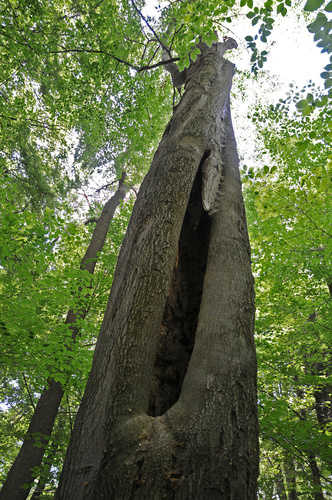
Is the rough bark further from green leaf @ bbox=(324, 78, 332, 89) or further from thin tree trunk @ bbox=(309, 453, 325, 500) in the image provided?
green leaf @ bbox=(324, 78, 332, 89)

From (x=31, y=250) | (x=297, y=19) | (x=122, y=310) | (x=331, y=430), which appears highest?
(x=297, y=19)

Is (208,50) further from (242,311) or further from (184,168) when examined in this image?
(242,311)

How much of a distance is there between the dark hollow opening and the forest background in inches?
44.6

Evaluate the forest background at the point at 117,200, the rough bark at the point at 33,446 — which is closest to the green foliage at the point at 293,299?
the forest background at the point at 117,200

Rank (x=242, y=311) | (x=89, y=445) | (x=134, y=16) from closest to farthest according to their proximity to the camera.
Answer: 1. (x=89, y=445)
2. (x=242, y=311)
3. (x=134, y=16)

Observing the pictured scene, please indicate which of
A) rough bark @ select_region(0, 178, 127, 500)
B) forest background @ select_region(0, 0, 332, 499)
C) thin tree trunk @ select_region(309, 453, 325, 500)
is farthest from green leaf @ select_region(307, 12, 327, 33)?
thin tree trunk @ select_region(309, 453, 325, 500)

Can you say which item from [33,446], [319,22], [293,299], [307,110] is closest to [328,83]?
[307,110]

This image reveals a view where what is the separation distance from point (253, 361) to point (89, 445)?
0.99 m

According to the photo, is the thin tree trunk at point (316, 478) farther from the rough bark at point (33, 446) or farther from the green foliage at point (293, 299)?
the rough bark at point (33, 446)

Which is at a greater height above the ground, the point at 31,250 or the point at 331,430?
the point at 31,250

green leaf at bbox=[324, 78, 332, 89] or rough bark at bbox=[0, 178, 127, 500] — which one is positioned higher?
green leaf at bbox=[324, 78, 332, 89]

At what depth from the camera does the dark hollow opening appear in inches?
77.8

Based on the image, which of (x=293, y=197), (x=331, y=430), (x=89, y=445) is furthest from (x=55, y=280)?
(x=331, y=430)

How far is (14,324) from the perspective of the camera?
451 cm
